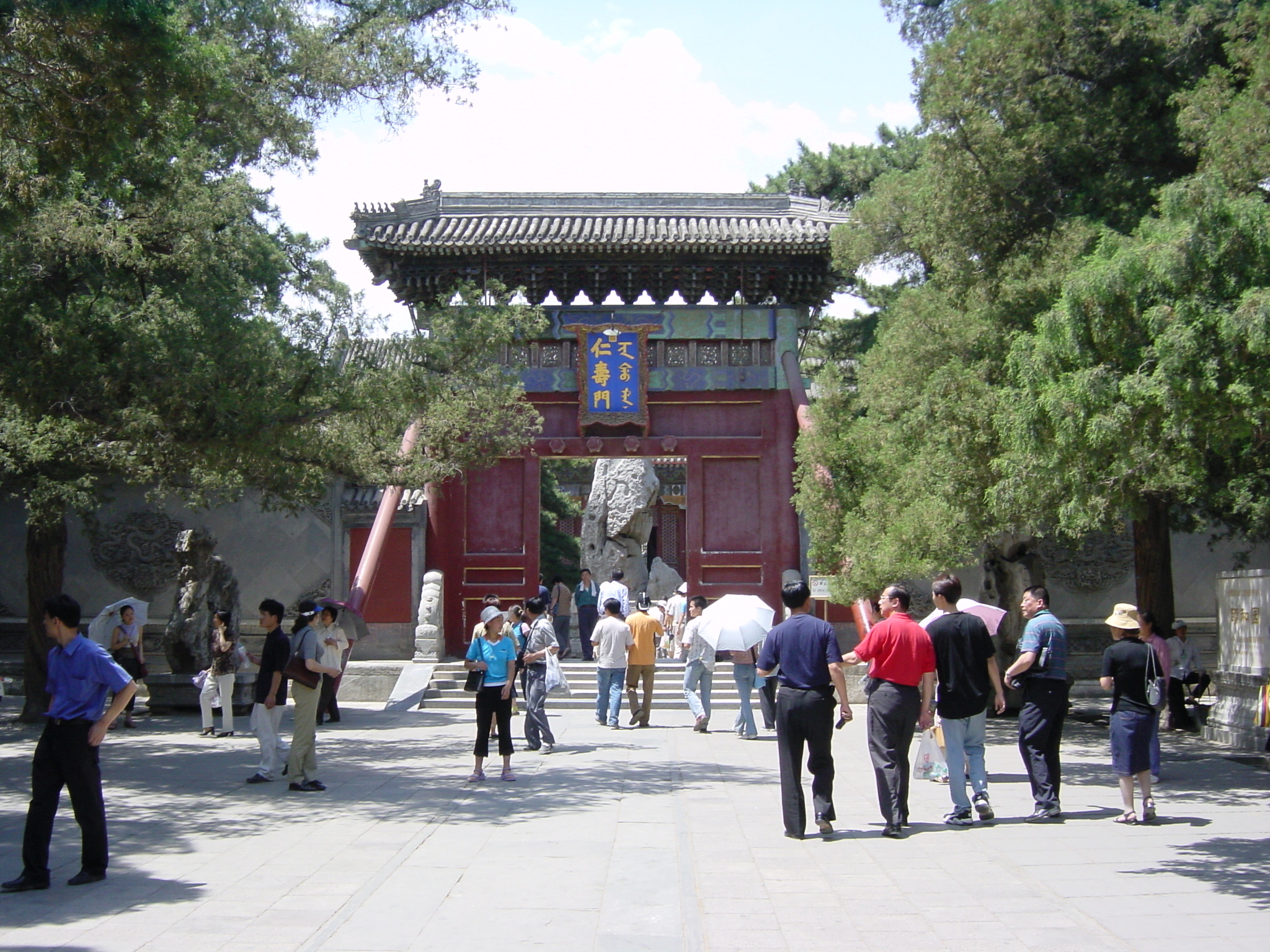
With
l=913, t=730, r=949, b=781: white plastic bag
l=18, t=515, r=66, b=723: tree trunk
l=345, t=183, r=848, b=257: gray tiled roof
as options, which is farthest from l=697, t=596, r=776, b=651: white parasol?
l=345, t=183, r=848, b=257: gray tiled roof

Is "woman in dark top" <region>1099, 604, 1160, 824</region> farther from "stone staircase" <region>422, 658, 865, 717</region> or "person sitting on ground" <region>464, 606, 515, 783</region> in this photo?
"stone staircase" <region>422, 658, 865, 717</region>

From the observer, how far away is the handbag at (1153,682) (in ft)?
25.5

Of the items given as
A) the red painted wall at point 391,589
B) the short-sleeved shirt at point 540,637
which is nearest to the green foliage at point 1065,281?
the short-sleeved shirt at point 540,637

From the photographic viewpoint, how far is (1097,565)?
18562 mm

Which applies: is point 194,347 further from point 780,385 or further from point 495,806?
point 780,385

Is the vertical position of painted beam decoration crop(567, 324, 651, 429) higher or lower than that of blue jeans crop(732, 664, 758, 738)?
higher

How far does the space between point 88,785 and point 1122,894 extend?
5.36 meters

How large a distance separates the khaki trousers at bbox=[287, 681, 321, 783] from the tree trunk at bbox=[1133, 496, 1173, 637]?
9.63m

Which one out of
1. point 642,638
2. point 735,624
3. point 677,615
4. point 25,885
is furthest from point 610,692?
point 25,885

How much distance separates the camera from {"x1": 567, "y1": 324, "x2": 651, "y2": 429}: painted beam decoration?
755 inches

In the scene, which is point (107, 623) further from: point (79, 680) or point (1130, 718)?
point (1130, 718)

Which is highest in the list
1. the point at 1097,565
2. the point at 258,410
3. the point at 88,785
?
the point at 258,410

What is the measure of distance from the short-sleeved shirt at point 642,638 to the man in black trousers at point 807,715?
6.20 m

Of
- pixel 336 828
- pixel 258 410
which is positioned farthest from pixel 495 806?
pixel 258 410
